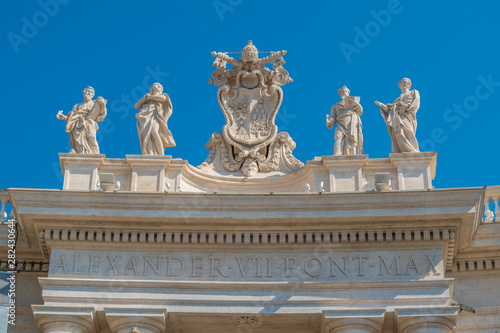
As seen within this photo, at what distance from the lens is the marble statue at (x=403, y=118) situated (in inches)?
949

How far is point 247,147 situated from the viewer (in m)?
24.9

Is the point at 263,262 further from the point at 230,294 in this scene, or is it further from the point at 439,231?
the point at 439,231

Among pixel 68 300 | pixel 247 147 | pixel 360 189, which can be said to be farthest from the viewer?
pixel 247 147

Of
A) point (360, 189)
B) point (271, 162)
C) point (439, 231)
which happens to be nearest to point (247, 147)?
point (271, 162)

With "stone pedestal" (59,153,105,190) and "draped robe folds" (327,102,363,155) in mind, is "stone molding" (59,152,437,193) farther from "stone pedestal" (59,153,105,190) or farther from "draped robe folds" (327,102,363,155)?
"draped robe folds" (327,102,363,155)

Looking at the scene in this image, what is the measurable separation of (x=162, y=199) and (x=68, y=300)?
107 inches

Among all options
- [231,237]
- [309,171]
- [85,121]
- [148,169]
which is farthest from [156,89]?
[231,237]

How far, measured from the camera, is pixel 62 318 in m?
21.8

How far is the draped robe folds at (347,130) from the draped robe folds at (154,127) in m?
3.58

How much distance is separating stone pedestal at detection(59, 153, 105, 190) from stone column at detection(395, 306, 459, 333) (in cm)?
696

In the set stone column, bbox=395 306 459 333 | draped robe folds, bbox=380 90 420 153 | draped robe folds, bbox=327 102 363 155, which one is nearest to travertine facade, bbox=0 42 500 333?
stone column, bbox=395 306 459 333

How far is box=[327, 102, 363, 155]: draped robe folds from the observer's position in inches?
951

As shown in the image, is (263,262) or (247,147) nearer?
(263,262)

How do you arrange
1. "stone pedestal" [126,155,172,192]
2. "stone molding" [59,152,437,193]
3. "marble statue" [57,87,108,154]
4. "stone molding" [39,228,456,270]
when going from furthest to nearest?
"marble statue" [57,87,108,154] < "stone pedestal" [126,155,172,192] < "stone molding" [59,152,437,193] < "stone molding" [39,228,456,270]
